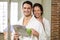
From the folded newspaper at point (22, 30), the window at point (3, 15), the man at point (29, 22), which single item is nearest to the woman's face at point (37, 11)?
the man at point (29, 22)

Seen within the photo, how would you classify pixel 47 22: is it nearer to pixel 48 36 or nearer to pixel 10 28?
pixel 48 36

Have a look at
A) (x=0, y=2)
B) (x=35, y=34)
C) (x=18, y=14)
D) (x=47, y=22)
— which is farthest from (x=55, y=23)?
(x=0, y=2)

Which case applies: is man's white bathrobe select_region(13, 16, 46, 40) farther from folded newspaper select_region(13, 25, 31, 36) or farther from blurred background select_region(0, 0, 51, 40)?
blurred background select_region(0, 0, 51, 40)

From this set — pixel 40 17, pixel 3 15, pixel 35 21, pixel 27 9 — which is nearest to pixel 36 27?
pixel 35 21

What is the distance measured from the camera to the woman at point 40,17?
19.7ft

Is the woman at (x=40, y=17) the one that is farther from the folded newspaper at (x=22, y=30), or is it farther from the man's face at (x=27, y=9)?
the folded newspaper at (x=22, y=30)

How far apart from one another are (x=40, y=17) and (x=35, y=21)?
189 millimetres

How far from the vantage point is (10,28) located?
5.96 m

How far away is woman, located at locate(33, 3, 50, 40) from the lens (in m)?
6.00

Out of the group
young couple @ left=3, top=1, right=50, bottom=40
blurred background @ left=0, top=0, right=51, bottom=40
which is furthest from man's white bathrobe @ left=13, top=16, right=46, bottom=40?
blurred background @ left=0, top=0, right=51, bottom=40

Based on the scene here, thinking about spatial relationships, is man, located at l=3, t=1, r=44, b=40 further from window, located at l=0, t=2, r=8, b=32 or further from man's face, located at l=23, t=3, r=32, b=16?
window, located at l=0, t=2, r=8, b=32

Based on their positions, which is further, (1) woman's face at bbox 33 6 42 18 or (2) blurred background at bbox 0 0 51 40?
(1) woman's face at bbox 33 6 42 18

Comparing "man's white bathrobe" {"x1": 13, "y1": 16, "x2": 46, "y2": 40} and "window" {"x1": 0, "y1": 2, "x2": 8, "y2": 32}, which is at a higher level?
"window" {"x1": 0, "y1": 2, "x2": 8, "y2": 32}

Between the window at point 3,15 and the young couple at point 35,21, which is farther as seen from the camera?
the young couple at point 35,21
